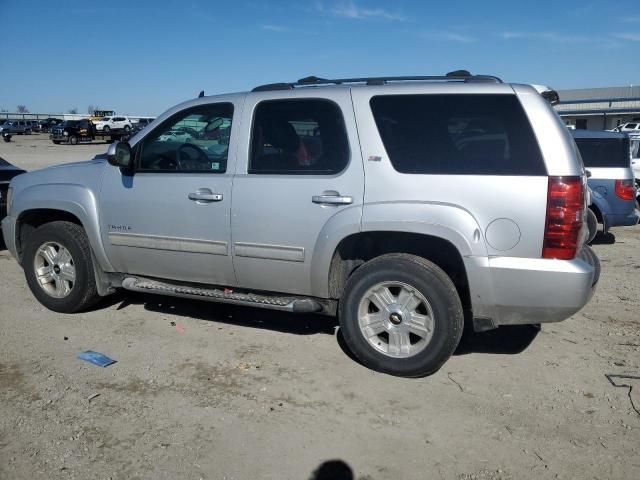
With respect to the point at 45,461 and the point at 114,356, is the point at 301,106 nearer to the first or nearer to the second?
the point at 114,356

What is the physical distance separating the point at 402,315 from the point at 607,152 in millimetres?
6534

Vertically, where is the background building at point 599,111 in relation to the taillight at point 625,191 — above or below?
above

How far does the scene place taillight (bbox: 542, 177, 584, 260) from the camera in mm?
3613

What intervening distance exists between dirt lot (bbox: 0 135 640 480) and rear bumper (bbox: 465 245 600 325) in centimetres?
56

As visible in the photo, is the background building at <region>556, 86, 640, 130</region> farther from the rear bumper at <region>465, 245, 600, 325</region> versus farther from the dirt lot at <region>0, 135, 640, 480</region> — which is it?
the rear bumper at <region>465, 245, 600, 325</region>

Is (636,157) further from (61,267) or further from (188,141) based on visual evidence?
(61,267)

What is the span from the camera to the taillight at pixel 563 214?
3.61 m

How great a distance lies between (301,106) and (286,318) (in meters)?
2.01

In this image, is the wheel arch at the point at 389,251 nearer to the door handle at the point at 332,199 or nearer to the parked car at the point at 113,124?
the door handle at the point at 332,199

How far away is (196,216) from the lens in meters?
4.57

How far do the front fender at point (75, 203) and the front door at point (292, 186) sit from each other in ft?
4.60

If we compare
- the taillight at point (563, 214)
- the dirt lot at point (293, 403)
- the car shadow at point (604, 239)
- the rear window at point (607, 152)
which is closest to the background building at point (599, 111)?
the car shadow at point (604, 239)

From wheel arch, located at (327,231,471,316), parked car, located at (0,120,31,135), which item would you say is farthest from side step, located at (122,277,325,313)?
parked car, located at (0,120,31,135)

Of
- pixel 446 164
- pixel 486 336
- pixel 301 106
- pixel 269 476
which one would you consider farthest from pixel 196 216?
pixel 486 336
